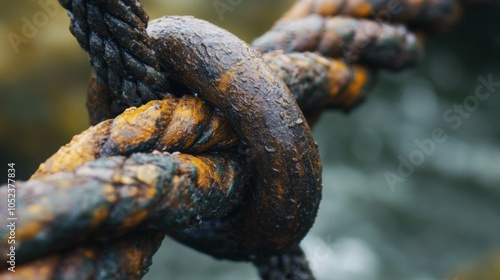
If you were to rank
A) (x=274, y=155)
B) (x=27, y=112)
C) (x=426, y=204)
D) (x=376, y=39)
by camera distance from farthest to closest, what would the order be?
(x=426, y=204), (x=27, y=112), (x=376, y=39), (x=274, y=155)

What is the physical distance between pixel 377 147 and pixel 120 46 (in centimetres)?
175

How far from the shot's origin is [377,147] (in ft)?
7.62

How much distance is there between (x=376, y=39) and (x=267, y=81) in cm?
49

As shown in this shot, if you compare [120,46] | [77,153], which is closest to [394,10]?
[120,46]

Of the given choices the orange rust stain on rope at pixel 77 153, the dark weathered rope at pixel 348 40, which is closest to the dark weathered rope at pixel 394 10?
the dark weathered rope at pixel 348 40

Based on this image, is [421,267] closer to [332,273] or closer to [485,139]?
[332,273]

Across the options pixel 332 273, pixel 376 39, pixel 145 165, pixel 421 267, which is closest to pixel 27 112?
pixel 332 273

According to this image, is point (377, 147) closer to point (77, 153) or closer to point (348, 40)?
point (348, 40)

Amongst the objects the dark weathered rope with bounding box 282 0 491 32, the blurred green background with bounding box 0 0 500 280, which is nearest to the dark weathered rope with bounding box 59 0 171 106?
the dark weathered rope with bounding box 282 0 491 32

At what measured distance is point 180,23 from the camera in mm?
772

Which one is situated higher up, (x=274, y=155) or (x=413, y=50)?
(x=413, y=50)

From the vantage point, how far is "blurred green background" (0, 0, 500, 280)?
1.93 m

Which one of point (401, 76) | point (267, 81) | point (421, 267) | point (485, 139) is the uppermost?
point (401, 76)

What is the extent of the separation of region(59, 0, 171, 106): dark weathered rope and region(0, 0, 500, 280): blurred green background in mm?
1197
